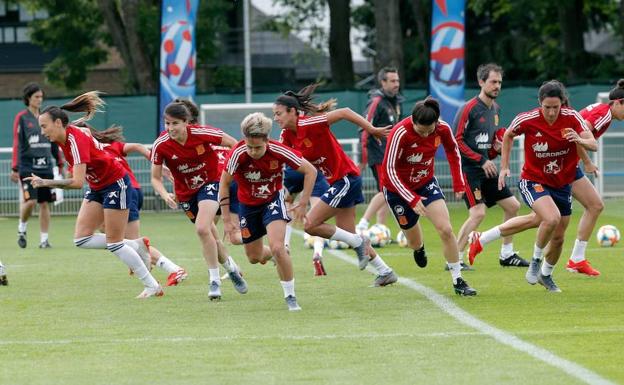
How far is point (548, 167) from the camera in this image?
11500 millimetres

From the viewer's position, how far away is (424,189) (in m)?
11.4

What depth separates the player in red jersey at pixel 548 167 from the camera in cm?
1127

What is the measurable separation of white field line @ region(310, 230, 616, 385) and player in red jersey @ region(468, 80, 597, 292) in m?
1.01

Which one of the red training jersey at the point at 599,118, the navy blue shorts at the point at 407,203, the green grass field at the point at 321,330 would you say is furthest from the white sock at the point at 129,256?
the red training jersey at the point at 599,118

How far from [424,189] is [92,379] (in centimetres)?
454

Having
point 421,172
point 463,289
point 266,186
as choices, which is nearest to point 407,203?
point 421,172

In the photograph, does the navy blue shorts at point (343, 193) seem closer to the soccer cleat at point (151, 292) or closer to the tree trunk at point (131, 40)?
the soccer cleat at point (151, 292)

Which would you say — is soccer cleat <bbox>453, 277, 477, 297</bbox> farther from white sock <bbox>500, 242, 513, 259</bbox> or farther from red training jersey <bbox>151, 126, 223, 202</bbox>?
white sock <bbox>500, 242, 513, 259</bbox>

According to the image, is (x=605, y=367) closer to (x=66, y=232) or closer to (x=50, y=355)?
(x=50, y=355)

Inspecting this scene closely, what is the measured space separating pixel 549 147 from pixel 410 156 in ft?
3.93

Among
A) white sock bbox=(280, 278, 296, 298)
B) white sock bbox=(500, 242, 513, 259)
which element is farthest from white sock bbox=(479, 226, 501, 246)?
white sock bbox=(280, 278, 296, 298)

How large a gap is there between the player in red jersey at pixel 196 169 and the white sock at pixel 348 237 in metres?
1.13

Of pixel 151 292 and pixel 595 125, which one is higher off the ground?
pixel 595 125

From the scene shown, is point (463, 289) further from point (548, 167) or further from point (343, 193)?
point (343, 193)
